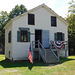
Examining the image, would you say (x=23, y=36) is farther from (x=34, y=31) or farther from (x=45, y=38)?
(x=45, y=38)

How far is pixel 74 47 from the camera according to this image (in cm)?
3453

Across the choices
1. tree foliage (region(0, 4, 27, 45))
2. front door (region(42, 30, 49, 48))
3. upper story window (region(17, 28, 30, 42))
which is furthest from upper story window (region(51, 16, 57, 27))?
tree foliage (region(0, 4, 27, 45))

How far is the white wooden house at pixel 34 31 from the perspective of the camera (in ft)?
55.2

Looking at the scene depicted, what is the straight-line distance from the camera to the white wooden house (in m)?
16.8

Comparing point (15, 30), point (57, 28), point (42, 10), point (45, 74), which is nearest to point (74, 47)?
point (57, 28)

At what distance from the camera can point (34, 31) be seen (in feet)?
59.1

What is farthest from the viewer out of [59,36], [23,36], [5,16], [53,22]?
[5,16]

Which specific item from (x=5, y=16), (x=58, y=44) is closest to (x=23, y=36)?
(x=58, y=44)

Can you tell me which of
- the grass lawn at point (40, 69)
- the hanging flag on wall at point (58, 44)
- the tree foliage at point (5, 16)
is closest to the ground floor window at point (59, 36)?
the hanging flag on wall at point (58, 44)

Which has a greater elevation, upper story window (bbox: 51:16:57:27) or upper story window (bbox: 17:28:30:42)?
upper story window (bbox: 51:16:57:27)

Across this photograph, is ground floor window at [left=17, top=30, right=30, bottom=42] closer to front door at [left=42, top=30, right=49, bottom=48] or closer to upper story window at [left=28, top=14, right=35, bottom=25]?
→ upper story window at [left=28, top=14, right=35, bottom=25]

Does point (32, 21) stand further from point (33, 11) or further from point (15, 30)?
point (15, 30)

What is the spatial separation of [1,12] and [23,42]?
103 feet

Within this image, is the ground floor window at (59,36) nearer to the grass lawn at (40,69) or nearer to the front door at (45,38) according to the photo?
the front door at (45,38)
